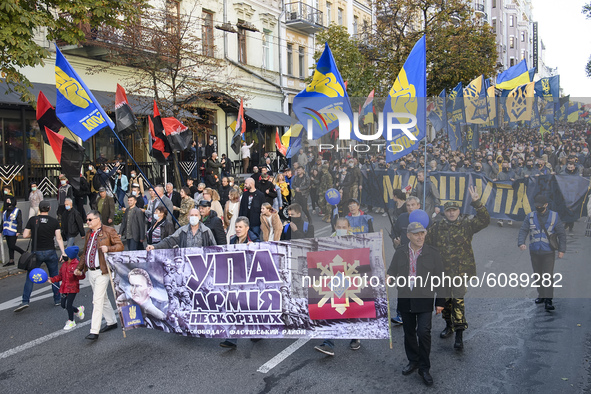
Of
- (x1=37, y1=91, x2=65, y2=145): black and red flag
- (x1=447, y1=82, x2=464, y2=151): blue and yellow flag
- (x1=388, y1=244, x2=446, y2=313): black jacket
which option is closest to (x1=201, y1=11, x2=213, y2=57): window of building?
(x1=37, y1=91, x2=65, y2=145): black and red flag

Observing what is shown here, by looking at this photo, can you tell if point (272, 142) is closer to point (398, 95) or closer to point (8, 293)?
point (8, 293)

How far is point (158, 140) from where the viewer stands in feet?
37.4

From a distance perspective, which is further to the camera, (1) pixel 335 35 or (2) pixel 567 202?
(1) pixel 335 35

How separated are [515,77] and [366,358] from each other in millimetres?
19600

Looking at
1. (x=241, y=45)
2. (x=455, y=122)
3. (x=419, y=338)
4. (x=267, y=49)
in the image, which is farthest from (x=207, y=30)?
(x=419, y=338)

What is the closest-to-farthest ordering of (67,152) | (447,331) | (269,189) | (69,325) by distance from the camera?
(447,331) < (69,325) < (67,152) < (269,189)

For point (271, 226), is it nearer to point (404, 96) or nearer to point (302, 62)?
point (404, 96)

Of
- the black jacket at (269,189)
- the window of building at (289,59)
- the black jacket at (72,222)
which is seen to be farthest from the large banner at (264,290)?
the window of building at (289,59)

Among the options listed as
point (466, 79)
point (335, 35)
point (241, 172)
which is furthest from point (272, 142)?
point (466, 79)

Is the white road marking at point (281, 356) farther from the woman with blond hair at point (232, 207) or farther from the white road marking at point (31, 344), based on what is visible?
the woman with blond hair at point (232, 207)

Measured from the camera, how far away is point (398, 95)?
6.20 meters

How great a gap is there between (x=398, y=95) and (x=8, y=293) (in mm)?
7450

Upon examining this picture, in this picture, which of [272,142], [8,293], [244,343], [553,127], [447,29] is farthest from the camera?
[272,142]

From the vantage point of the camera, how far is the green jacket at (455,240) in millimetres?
5758
